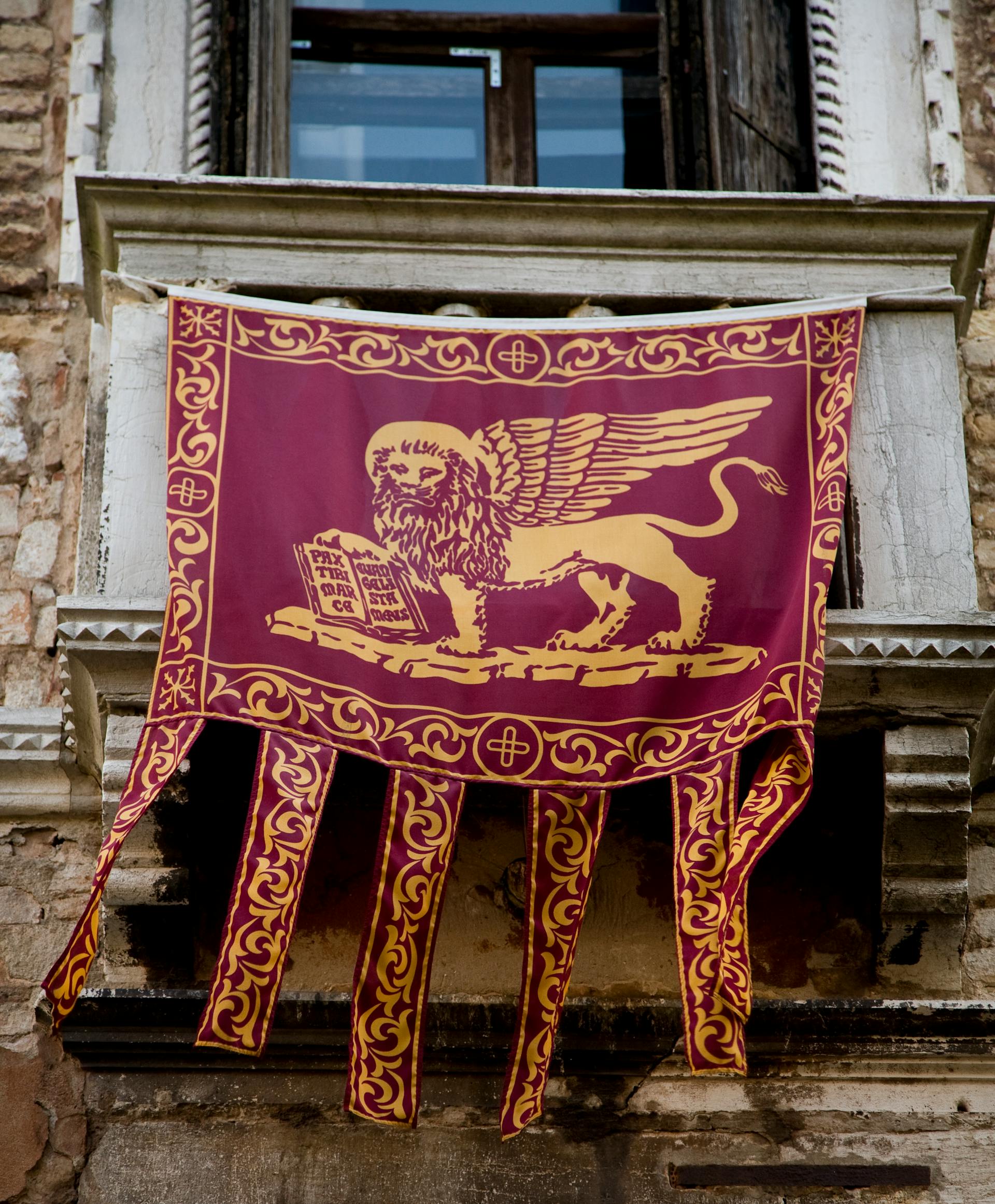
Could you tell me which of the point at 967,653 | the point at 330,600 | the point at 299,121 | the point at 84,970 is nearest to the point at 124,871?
the point at 84,970

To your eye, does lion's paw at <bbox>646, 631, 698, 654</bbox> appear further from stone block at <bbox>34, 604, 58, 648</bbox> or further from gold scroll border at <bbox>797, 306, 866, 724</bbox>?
stone block at <bbox>34, 604, 58, 648</bbox>

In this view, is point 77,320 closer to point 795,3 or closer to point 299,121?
point 299,121

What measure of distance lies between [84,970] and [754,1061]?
132 cm

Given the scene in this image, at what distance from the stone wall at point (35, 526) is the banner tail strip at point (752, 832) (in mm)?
1309

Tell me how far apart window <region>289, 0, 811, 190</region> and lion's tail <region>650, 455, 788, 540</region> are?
122cm

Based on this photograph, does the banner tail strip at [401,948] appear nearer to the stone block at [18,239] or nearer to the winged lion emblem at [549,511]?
the winged lion emblem at [549,511]

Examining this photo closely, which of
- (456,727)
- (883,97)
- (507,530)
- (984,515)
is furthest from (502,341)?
(883,97)

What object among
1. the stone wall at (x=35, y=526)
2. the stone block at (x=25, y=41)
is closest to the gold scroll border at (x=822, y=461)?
the stone wall at (x=35, y=526)

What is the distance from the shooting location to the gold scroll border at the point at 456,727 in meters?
3.05

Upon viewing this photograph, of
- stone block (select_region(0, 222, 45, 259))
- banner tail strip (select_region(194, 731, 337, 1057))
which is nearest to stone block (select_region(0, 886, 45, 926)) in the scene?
banner tail strip (select_region(194, 731, 337, 1057))

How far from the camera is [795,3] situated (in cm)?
457

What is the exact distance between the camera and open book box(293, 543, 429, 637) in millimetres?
3172

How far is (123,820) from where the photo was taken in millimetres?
2900

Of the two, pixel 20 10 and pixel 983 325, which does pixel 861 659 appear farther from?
pixel 20 10
